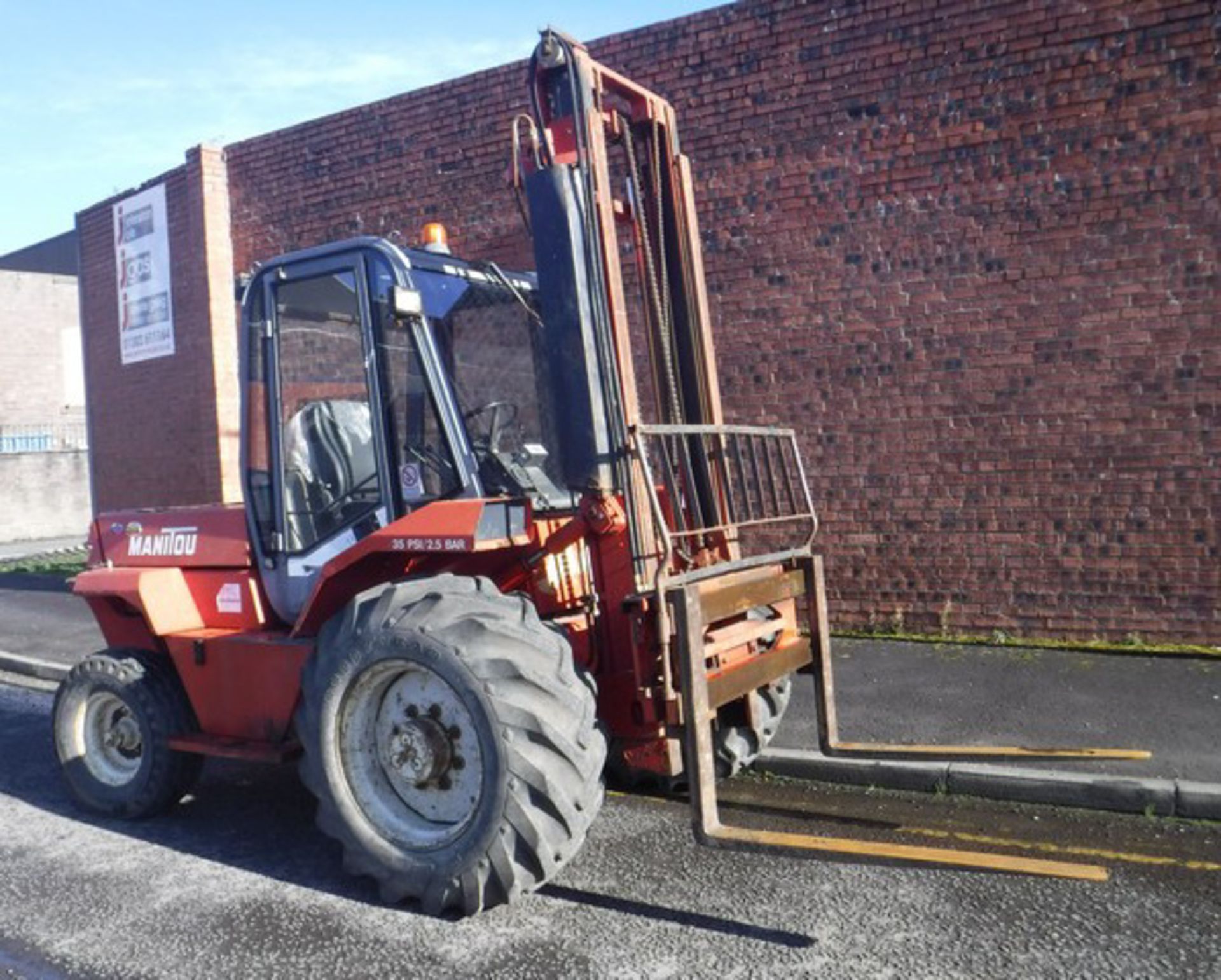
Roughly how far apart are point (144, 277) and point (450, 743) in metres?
11.3

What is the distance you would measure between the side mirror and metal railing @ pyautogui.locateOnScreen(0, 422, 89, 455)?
26434mm

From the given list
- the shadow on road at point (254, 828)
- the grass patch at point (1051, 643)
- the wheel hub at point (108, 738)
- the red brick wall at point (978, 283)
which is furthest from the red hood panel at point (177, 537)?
the grass patch at point (1051, 643)

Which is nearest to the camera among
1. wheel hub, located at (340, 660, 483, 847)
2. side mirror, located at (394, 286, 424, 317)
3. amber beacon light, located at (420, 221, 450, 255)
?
wheel hub, located at (340, 660, 483, 847)

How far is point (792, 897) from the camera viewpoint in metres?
4.49

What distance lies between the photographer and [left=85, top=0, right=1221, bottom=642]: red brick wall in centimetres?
805

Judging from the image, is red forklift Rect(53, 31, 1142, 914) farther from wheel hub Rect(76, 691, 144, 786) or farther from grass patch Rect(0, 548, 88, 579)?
grass patch Rect(0, 548, 88, 579)

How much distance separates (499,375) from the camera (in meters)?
5.33

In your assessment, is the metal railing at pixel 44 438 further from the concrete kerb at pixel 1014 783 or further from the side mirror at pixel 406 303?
the concrete kerb at pixel 1014 783

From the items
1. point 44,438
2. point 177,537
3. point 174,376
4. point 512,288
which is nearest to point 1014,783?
point 512,288

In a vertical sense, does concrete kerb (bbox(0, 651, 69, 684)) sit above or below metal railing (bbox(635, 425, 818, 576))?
below

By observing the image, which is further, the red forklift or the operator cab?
the operator cab

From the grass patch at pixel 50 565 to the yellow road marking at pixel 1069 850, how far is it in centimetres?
1301

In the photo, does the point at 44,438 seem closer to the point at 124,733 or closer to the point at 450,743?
the point at 124,733

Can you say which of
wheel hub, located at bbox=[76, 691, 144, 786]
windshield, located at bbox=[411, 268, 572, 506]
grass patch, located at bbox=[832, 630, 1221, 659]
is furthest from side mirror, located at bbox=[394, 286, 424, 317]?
grass patch, located at bbox=[832, 630, 1221, 659]
